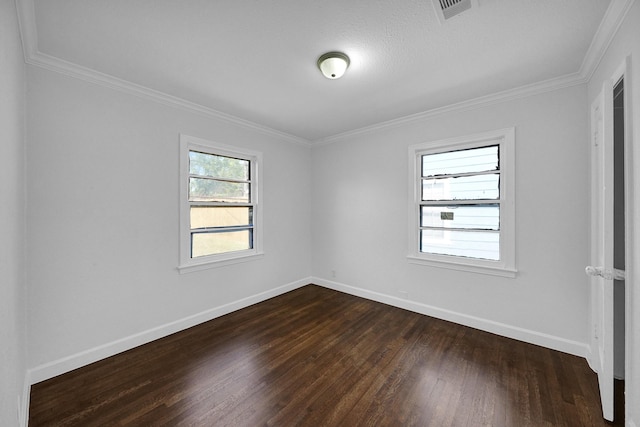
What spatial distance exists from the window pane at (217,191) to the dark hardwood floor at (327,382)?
5.23ft

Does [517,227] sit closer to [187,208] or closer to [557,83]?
[557,83]

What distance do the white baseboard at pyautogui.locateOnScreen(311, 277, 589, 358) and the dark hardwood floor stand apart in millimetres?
81

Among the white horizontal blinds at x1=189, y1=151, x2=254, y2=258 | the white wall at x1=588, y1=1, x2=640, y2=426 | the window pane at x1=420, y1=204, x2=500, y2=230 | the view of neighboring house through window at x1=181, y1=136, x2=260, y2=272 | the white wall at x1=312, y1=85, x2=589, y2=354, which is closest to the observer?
the white wall at x1=588, y1=1, x2=640, y2=426

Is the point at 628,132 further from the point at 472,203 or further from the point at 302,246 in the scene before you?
the point at 302,246

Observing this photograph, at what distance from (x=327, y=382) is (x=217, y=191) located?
2582 millimetres

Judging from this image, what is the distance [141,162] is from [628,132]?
12.6ft

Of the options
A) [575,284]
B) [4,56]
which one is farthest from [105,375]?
[575,284]

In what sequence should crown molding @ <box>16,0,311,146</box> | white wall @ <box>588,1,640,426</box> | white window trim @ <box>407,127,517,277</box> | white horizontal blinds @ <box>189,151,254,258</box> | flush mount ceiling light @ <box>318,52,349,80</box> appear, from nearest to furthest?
white wall @ <box>588,1,640,426</box> → crown molding @ <box>16,0,311,146</box> → flush mount ceiling light @ <box>318,52,349,80</box> → white window trim @ <box>407,127,517,277</box> → white horizontal blinds @ <box>189,151,254,258</box>

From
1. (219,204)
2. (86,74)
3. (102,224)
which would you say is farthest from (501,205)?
(86,74)

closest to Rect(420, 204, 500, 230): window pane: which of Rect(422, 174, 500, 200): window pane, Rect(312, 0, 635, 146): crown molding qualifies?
Rect(422, 174, 500, 200): window pane

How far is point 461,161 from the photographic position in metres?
3.17

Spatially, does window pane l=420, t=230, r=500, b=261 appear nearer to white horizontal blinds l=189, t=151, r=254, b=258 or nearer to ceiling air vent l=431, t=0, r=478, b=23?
ceiling air vent l=431, t=0, r=478, b=23

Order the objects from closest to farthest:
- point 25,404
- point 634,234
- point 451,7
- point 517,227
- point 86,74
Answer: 1. point 634,234
2. point 451,7
3. point 25,404
4. point 86,74
5. point 517,227

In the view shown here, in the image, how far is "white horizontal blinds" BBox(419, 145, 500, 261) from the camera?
2.95 metres
